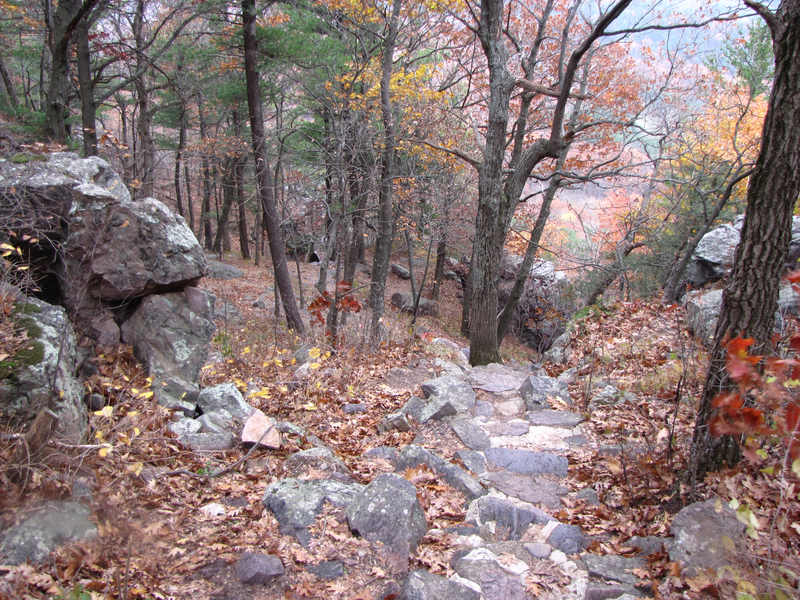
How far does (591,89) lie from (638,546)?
15753 mm

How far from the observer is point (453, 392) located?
20.6 ft

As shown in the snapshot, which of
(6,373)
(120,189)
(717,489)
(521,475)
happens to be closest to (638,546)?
(717,489)

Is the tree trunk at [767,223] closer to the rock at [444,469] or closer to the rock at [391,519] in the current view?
the rock at [444,469]

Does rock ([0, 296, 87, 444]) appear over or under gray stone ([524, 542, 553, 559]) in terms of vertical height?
over

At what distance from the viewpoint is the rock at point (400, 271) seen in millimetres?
24703

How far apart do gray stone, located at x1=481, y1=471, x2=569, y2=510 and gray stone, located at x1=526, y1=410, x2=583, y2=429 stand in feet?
4.42

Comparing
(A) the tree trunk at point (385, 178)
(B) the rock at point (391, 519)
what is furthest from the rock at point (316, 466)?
(A) the tree trunk at point (385, 178)

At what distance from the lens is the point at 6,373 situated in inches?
132

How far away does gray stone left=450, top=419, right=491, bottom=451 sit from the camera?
17.3 ft

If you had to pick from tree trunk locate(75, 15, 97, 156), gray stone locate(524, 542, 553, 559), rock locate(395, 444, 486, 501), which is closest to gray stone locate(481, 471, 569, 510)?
rock locate(395, 444, 486, 501)

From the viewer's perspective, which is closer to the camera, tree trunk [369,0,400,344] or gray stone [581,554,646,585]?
→ gray stone [581,554,646,585]

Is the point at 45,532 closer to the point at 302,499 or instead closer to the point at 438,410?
the point at 302,499

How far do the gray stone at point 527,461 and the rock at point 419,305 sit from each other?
45.4ft

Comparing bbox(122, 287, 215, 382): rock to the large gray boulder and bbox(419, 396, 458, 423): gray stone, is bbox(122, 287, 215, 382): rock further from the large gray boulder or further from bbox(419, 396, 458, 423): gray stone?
bbox(419, 396, 458, 423): gray stone
